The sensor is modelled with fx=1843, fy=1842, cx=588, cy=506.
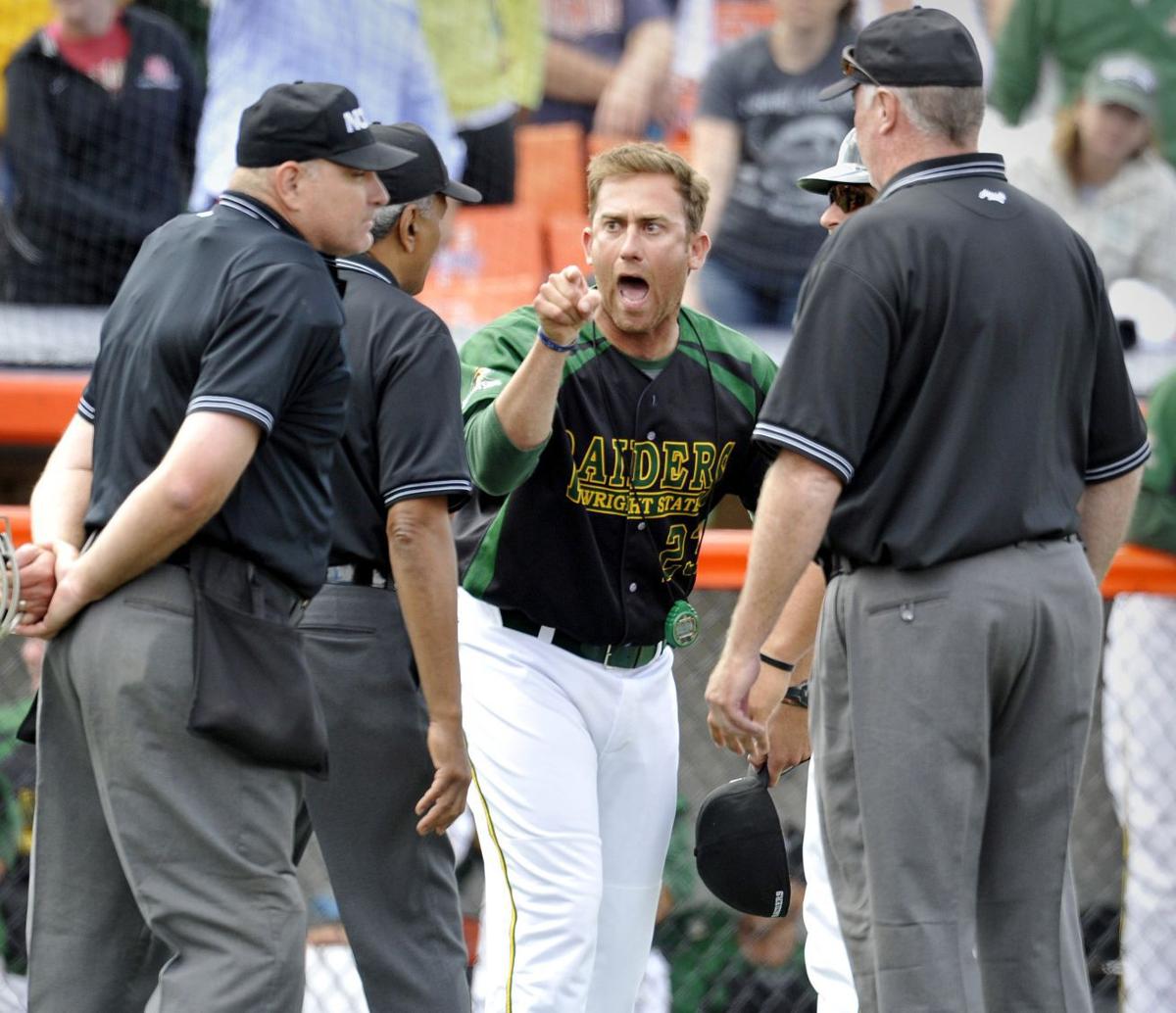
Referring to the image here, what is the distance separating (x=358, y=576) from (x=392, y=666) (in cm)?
19

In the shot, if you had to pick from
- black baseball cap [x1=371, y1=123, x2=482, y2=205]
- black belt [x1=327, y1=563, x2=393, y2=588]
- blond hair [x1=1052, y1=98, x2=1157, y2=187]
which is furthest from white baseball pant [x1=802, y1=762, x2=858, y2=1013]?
blond hair [x1=1052, y1=98, x2=1157, y2=187]

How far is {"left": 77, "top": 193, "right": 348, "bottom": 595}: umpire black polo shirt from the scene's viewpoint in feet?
9.34

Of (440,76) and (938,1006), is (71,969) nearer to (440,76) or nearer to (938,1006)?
(938,1006)

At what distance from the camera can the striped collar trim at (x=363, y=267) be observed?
3631 millimetres

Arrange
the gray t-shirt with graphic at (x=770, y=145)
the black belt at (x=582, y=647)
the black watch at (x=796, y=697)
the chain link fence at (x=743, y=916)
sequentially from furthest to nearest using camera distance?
the gray t-shirt with graphic at (x=770, y=145), the chain link fence at (x=743, y=916), the black watch at (x=796, y=697), the black belt at (x=582, y=647)

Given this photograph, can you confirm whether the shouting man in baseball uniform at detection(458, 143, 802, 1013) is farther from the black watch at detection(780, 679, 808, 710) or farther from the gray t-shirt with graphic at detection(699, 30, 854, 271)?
the gray t-shirt with graphic at detection(699, 30, 854, 271)

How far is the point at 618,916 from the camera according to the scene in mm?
3701

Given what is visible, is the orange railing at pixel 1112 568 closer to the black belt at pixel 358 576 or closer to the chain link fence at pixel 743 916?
the chain link fence at pixel 743 916

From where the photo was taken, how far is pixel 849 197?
3.90 m

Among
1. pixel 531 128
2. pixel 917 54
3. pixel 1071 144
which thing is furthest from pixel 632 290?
pixel 531 128

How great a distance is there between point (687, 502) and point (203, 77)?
4194mm

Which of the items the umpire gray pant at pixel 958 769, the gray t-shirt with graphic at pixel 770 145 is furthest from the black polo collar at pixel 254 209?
the gray t-shirt with graphic at pixel 770 145

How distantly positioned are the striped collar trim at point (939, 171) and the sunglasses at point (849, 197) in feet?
2.32

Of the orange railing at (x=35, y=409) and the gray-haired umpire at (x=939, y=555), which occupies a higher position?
the gray-haired umpire at (x=939, y=555)
